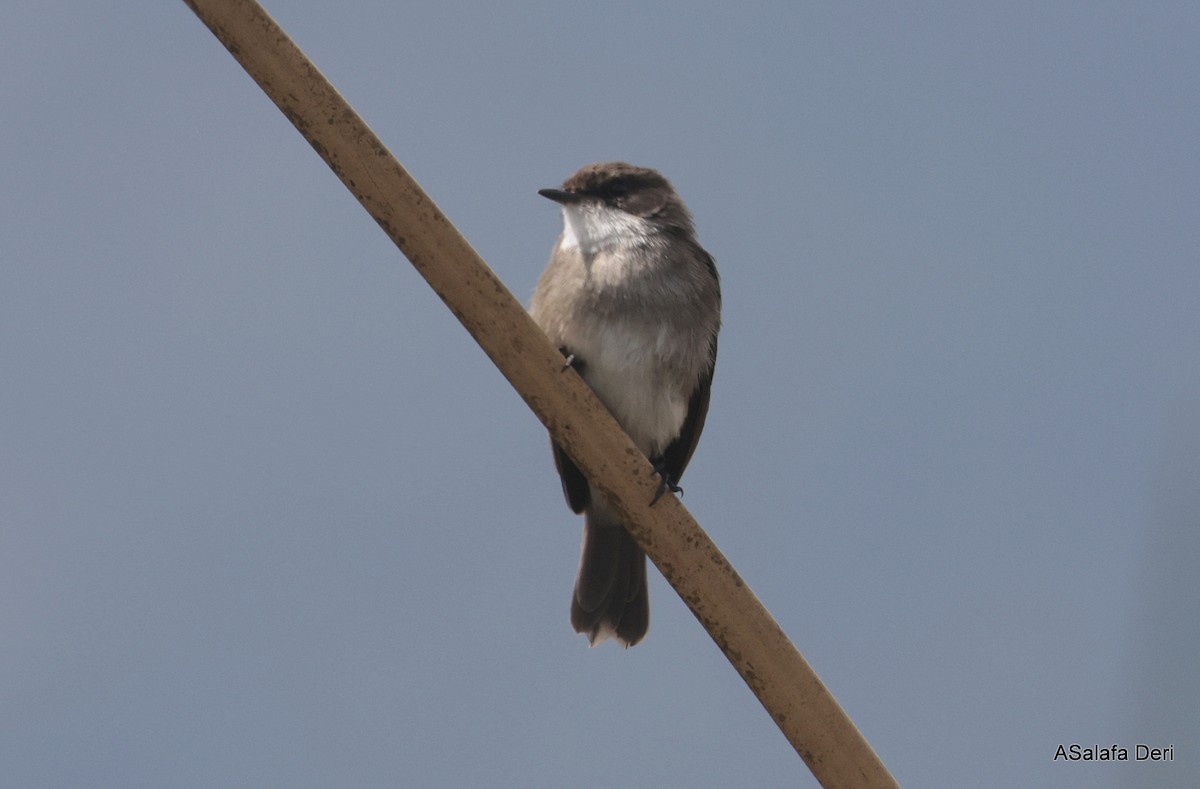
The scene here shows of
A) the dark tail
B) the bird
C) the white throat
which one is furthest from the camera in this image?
the dark tail

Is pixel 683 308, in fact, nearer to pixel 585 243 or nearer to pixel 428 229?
pixel 585 243

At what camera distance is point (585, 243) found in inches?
152

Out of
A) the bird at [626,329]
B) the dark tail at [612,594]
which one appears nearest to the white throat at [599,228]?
the bird at [626,329]

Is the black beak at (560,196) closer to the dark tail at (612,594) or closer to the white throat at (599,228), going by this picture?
the white throat at (599,228)

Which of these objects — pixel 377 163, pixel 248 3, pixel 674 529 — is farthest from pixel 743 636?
pixel 248 3

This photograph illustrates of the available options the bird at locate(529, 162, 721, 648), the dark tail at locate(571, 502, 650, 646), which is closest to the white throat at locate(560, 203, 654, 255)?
the bird at locate(529, 162, 721, 648)

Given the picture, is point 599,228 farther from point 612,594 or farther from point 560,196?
point 612,594

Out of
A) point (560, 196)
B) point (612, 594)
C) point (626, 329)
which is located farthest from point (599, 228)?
point (612, 594)

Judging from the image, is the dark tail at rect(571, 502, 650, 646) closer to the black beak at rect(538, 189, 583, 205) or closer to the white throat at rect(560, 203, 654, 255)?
the white throat at rect(560, 203, 654, 255)

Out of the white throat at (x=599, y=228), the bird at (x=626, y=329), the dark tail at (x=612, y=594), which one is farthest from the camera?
the dark tail at (x=612, y=594)

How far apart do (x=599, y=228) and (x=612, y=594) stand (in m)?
1.15

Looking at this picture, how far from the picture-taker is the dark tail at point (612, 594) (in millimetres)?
3986

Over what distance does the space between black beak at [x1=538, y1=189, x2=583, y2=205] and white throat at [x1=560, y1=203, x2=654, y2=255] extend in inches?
0.8

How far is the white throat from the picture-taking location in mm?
3838
